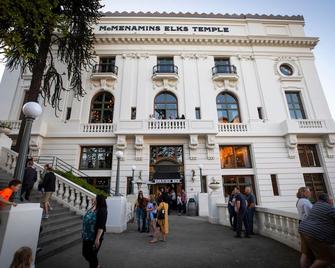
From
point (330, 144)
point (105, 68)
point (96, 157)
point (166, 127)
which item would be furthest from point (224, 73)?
point (96, 157)

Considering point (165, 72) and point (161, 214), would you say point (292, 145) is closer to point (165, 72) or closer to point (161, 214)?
point (165, 72)

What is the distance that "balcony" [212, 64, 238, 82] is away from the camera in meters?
18.7

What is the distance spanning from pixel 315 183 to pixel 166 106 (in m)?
14.6

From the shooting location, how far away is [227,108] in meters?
18.7

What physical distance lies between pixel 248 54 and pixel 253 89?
431 cm

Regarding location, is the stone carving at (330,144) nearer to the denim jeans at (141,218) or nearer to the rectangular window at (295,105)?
the rectangular window at (295,105)

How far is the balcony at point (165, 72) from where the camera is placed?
60.8ft

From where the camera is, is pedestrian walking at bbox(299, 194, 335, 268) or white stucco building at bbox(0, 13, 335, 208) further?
white stucco building at bbox(0, 13, 335, 208)

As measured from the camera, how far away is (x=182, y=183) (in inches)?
627

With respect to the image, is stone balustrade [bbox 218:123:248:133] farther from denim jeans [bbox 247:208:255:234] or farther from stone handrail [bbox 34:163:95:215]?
stone handrail [bbox 34:163:95:215]

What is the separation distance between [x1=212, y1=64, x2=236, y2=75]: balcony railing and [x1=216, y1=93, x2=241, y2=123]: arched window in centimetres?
235

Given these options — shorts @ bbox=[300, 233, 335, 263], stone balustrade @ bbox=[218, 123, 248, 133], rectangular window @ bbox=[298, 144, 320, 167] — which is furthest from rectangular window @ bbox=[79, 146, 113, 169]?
rectangular window @ bbox=[298, 144, 320, 167]

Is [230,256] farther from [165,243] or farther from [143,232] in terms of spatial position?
[143,232]

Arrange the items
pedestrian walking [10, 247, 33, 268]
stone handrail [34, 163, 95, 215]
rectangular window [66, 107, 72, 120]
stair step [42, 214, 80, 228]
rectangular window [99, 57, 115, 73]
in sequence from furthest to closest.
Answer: rectangular window [99, 57, 115, 73] < rectangular window [66, 107, 72, 120] < stone handrail [34, 163, 95, 215] < stair step [42, 214, 80, 228] < pedestrian walking [10, 247, 33, 268]
